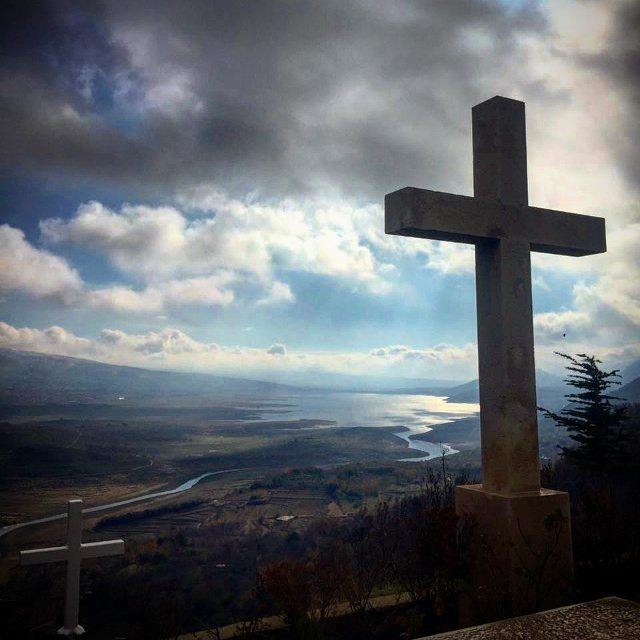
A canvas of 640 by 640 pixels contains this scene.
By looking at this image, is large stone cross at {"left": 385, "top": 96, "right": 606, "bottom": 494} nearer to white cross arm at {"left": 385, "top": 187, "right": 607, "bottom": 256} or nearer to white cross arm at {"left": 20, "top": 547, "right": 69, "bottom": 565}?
white cross arm at {"left": 385, "top": 187, "right": 607, "bottom": 256}

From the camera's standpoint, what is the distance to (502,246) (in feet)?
14.3

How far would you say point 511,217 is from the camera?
4.46m

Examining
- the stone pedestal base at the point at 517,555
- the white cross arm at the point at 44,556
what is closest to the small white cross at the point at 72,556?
the white cross arm at the point at 44,556

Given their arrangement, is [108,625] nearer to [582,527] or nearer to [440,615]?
[440,615]

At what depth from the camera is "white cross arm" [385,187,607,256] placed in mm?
4020

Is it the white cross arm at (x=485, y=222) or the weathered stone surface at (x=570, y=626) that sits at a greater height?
the white cross arm at (x=485, y=222)

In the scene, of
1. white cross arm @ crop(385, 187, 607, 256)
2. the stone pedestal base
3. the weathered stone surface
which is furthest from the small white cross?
white cross arm @ crop(385, 187, 607, 256)

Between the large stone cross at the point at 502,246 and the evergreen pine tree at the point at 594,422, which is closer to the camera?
the large stone cross at the point at 502,246

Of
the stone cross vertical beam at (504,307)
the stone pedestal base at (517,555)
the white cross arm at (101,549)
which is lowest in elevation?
the white cross arm at (101,549)

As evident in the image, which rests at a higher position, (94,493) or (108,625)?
(108,625)

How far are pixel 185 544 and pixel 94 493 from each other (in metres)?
33.2

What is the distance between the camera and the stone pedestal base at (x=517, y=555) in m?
3.61

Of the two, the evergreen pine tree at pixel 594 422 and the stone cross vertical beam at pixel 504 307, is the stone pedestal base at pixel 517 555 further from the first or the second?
the evergreen pine tree at pixel 594 422

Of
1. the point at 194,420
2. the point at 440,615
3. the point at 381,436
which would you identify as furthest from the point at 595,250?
the point at 194,420
